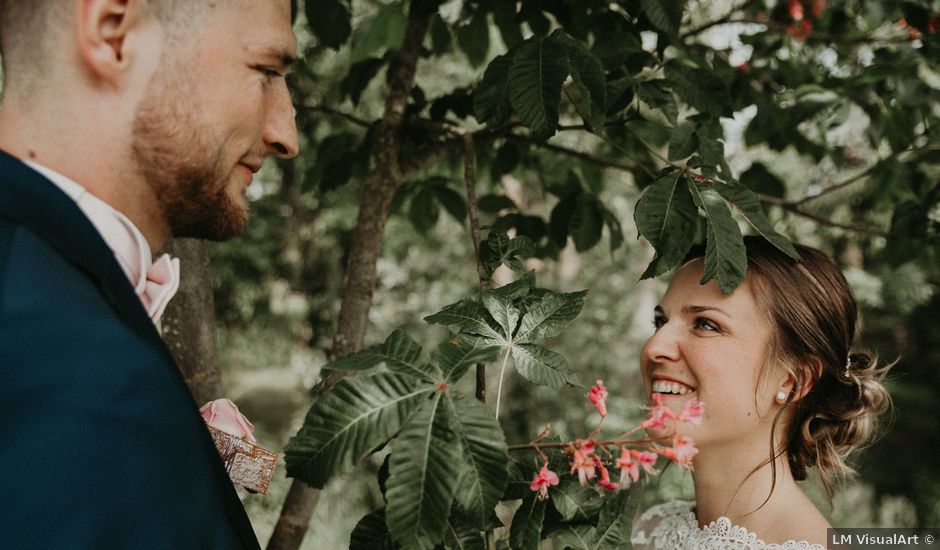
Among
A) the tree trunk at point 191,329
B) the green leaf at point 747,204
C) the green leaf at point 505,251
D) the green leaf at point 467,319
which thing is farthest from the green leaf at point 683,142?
the tree trunk at point 191,329

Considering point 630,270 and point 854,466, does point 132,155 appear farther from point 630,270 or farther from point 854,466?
point 630,270

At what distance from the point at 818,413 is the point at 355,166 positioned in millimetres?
1598

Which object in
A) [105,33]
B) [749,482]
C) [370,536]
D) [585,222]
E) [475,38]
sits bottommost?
[749,482]

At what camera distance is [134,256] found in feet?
3.33

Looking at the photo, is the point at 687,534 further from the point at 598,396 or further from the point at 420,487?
the point at 420,487

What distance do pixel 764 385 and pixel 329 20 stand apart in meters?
1.44

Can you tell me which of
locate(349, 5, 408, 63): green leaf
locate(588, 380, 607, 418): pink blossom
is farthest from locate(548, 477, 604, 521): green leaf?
locate(349, 5, 408, 63): green leaf

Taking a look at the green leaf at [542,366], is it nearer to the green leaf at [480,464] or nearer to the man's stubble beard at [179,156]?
the green leaf at [480,464]

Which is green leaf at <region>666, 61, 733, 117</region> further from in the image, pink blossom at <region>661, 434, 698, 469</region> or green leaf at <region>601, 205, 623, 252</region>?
pink blossom at <region>661, 434, 698, 469</region>

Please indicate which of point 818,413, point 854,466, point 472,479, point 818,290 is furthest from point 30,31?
point 854,466

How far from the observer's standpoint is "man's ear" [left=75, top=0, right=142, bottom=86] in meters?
0.94

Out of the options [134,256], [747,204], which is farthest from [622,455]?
[134,256]

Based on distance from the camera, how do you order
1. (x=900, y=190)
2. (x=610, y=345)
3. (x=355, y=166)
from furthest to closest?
(x=610, y=345), (x=900, y=190), (x=355, y=166)

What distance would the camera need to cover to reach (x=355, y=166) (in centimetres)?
254
